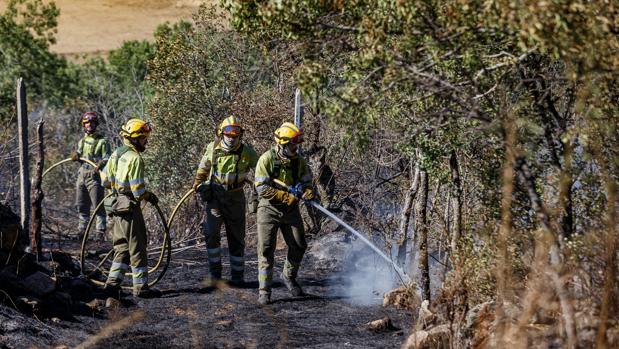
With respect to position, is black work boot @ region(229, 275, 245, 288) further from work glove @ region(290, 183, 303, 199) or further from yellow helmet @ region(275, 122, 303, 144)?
yellow helmet @ region(275, 122, 303, 144)

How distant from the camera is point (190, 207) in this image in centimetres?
1366

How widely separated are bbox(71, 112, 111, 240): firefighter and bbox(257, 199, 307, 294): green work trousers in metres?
4.03

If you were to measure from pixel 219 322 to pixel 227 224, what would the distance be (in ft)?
5.50

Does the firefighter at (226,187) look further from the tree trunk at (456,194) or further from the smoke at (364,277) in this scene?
the tree trunk at (456,194)

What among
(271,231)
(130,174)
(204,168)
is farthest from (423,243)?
(130,174)

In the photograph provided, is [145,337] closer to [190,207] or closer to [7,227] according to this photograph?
[7,227]

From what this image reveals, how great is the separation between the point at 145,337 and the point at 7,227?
223 cm

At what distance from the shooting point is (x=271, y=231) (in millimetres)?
9359

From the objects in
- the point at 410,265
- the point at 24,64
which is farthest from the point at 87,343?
the point at 24,64

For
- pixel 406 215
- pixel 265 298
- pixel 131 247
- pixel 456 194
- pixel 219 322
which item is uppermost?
pixel 456 194

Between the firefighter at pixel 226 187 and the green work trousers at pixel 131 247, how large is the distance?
0.78m

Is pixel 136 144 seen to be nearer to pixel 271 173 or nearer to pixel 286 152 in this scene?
pixel 271 173

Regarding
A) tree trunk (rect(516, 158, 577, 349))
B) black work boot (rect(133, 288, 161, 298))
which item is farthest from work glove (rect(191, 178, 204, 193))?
tree trunk (rect(516, 158, 577, 349))

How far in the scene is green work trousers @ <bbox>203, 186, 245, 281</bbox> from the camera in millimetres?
9977
